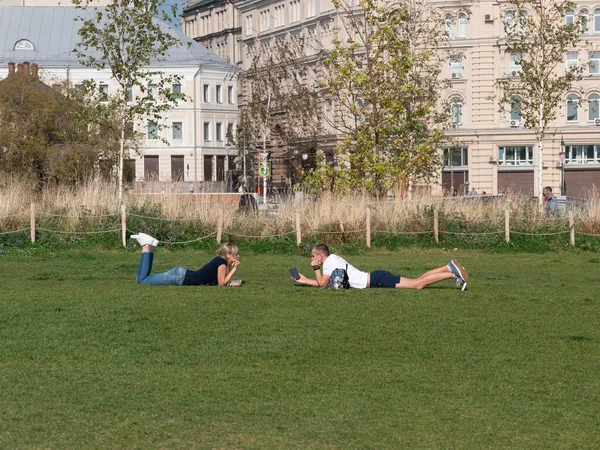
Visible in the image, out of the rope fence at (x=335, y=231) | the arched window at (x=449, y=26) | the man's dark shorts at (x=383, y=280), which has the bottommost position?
the man's dark shorts at (x=383, y=280)

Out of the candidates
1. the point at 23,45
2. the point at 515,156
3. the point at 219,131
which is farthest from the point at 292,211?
the point at 219,131

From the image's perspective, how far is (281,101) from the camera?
82.2 meters

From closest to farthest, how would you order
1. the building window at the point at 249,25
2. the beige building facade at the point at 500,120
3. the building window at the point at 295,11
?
the beige building facade at the point at 500,120 → the building window at the point at 295,11 → the building window at the point at 249,25

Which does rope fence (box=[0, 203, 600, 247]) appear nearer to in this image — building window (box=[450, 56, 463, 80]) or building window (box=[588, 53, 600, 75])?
building window (box=[588, 53, 600, 75])

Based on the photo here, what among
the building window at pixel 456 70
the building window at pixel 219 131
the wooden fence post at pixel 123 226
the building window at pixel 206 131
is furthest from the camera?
the building window at pixel 219 131

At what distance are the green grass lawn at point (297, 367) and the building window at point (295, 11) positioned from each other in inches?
2982

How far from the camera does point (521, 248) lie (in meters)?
34.2

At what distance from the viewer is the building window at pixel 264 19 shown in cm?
10238

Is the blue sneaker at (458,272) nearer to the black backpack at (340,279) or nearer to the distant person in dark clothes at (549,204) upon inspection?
the black backpack at (340,279)

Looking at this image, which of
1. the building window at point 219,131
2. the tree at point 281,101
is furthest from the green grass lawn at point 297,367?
the building window at point 219,131

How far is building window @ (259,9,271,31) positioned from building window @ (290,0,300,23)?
5333 mm

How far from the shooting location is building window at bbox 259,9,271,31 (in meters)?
102

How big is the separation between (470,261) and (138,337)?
16.7 meters

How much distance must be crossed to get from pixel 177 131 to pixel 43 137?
1945 inches
